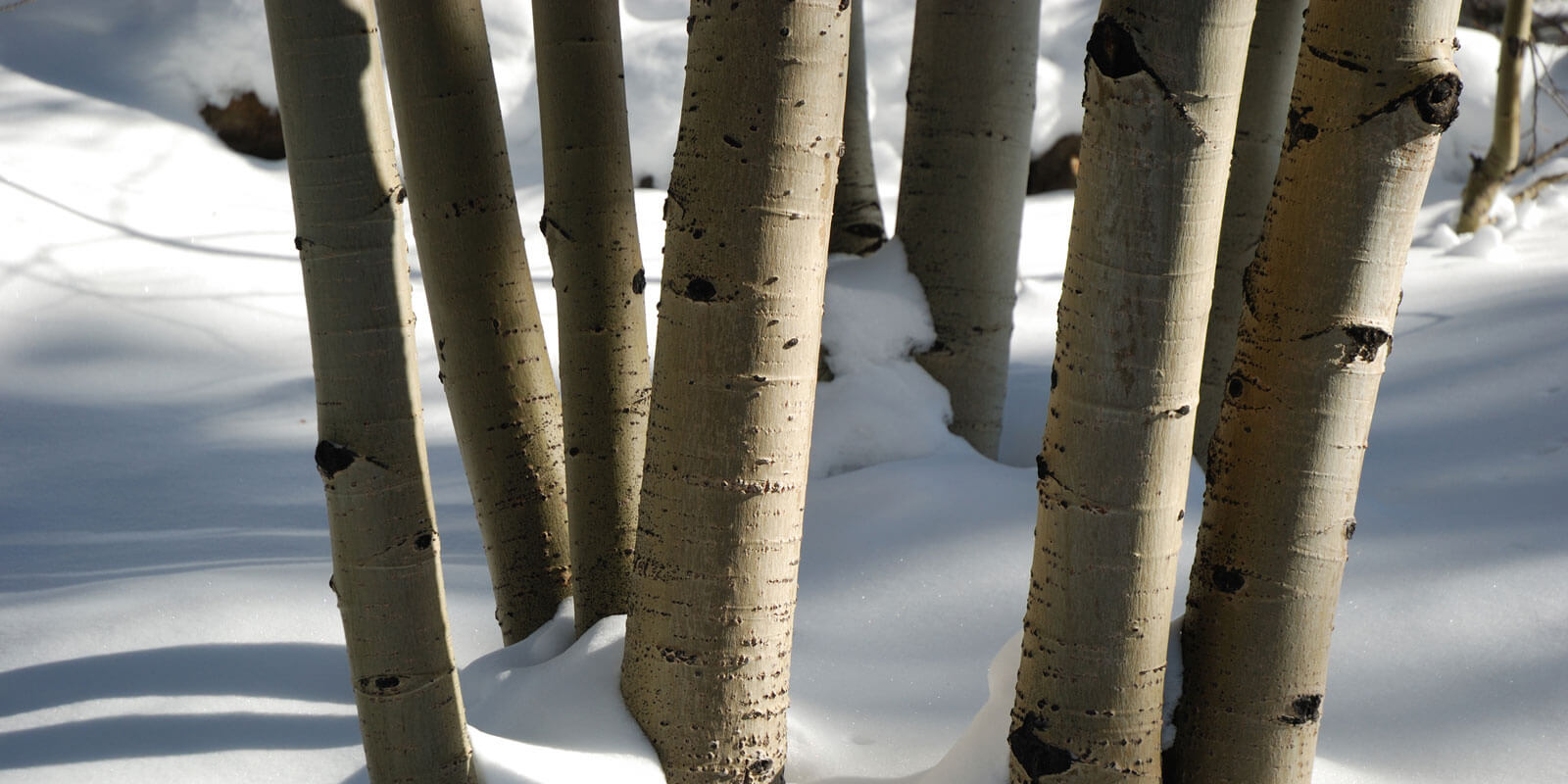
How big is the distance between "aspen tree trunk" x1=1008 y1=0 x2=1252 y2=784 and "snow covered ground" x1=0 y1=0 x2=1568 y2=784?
0.17 meters

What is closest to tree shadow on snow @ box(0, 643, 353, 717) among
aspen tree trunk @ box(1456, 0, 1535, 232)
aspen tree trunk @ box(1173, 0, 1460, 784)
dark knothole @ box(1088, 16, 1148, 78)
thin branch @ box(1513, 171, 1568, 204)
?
aspen tree trunk @ box(1173, 0, 1460, 784)

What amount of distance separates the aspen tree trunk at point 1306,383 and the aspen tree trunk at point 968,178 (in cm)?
136

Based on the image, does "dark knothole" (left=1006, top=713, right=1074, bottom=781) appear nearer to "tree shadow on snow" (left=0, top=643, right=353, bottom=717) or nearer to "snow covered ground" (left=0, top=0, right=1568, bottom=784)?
"snow covered ground" (left=0, top=0, right=1568, bottom=784)

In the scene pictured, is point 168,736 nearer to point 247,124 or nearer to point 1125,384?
point 1125,384

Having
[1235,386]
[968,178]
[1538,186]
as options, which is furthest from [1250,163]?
[1538,186]

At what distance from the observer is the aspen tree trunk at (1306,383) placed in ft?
3.58

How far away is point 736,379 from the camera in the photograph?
3.65 ft

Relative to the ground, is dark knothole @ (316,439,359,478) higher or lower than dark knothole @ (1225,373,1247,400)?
lower

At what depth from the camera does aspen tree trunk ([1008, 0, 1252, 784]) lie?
1021 mm

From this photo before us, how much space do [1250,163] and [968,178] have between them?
0.59 meters

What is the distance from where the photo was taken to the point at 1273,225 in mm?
1195

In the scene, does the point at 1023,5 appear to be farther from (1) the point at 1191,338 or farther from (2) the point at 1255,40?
(1) the point at 1191,338

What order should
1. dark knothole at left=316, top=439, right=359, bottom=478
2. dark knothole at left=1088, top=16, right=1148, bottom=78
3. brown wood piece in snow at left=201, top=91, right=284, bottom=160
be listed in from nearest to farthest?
dark knothole at left=1088, top=16, right=1148, bottom=78
dark knothole at left=316, top=439, right=359, bottom=478
brown wood piece in snow at left=201, top=91, right=284, bottom=160

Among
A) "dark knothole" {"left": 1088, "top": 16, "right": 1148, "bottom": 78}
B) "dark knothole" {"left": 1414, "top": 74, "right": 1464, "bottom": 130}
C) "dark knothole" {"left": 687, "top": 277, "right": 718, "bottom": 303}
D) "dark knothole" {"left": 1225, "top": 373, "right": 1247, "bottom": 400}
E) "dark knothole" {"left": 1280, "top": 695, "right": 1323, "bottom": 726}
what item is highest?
"dark knothole" {"left": 1088, "top": 16, "right": 1148, "bottom": 78}
